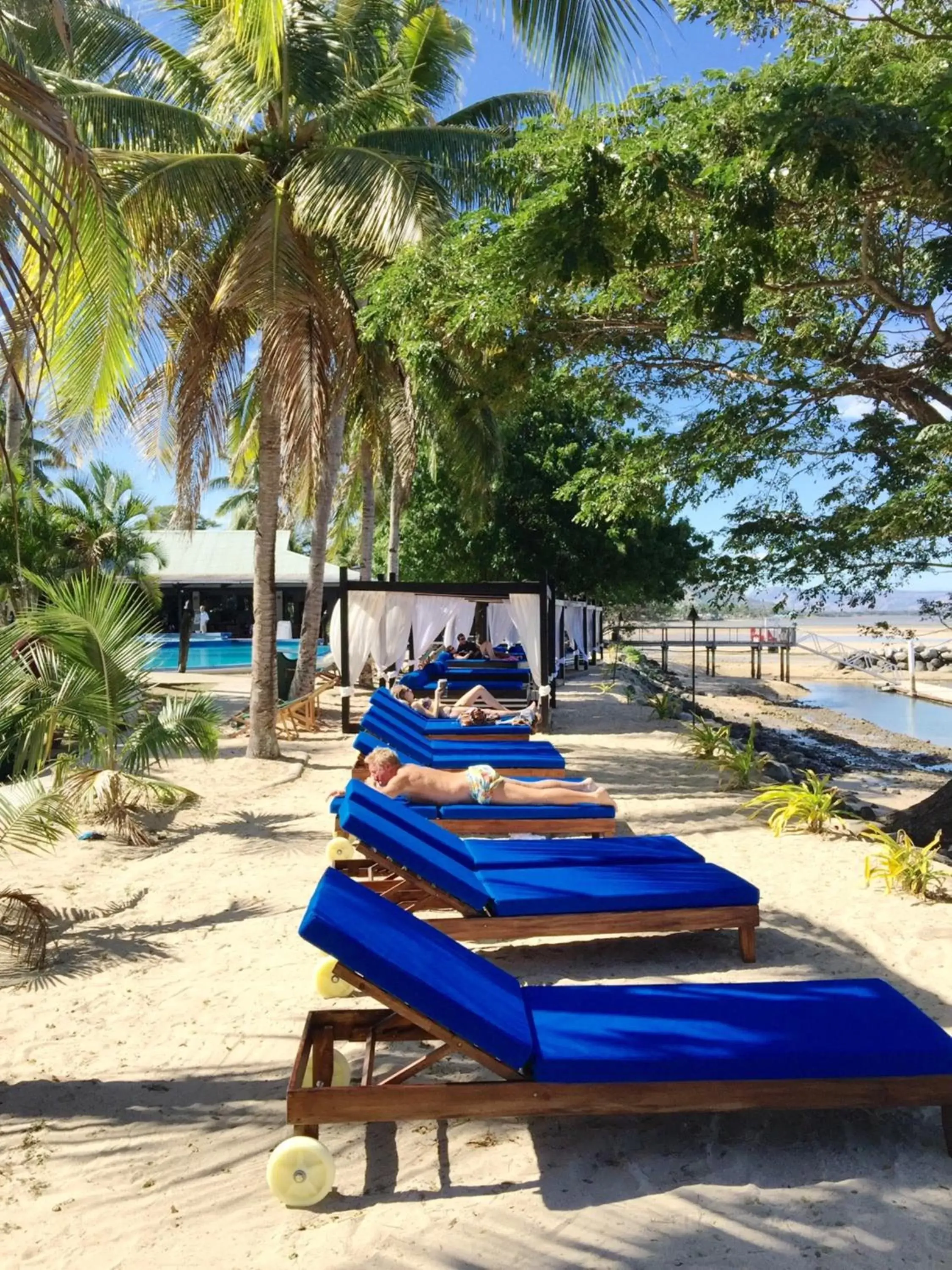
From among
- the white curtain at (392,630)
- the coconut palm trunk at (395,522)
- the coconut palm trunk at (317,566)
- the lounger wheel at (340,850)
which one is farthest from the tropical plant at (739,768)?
the coconut palm trunk at (395,522)

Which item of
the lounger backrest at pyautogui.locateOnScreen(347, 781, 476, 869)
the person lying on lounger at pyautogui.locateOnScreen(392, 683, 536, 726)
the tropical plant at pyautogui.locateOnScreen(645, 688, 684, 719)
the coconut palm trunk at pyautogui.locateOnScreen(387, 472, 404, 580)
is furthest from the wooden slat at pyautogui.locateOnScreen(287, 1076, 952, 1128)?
the coconut palm trunk at pyautogui.locateOnScreen(387, 472, 404, 580)

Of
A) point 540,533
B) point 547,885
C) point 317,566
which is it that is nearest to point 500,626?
point 317,566

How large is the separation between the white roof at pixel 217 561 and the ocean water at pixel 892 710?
1656 cm

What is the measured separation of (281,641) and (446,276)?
862 inches

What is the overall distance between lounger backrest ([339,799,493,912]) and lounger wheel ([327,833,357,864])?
1.21m

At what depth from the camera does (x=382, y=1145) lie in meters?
3.19

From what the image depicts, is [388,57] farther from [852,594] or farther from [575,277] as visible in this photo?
[852,594]

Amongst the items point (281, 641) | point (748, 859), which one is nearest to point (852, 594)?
point (748, 859)

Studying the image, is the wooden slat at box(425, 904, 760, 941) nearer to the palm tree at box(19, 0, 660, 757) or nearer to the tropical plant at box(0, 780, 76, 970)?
the tropical plant at box(0, 780, 76, 970)

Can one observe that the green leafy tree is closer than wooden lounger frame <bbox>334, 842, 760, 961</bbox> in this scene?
No

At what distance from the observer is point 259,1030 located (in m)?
4.03

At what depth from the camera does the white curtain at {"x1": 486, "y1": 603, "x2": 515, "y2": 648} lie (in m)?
18.3

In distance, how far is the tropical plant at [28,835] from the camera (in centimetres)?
466

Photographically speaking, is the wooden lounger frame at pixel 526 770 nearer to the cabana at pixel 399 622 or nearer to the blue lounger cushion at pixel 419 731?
the blue lounger cushion at pixel 419 731
